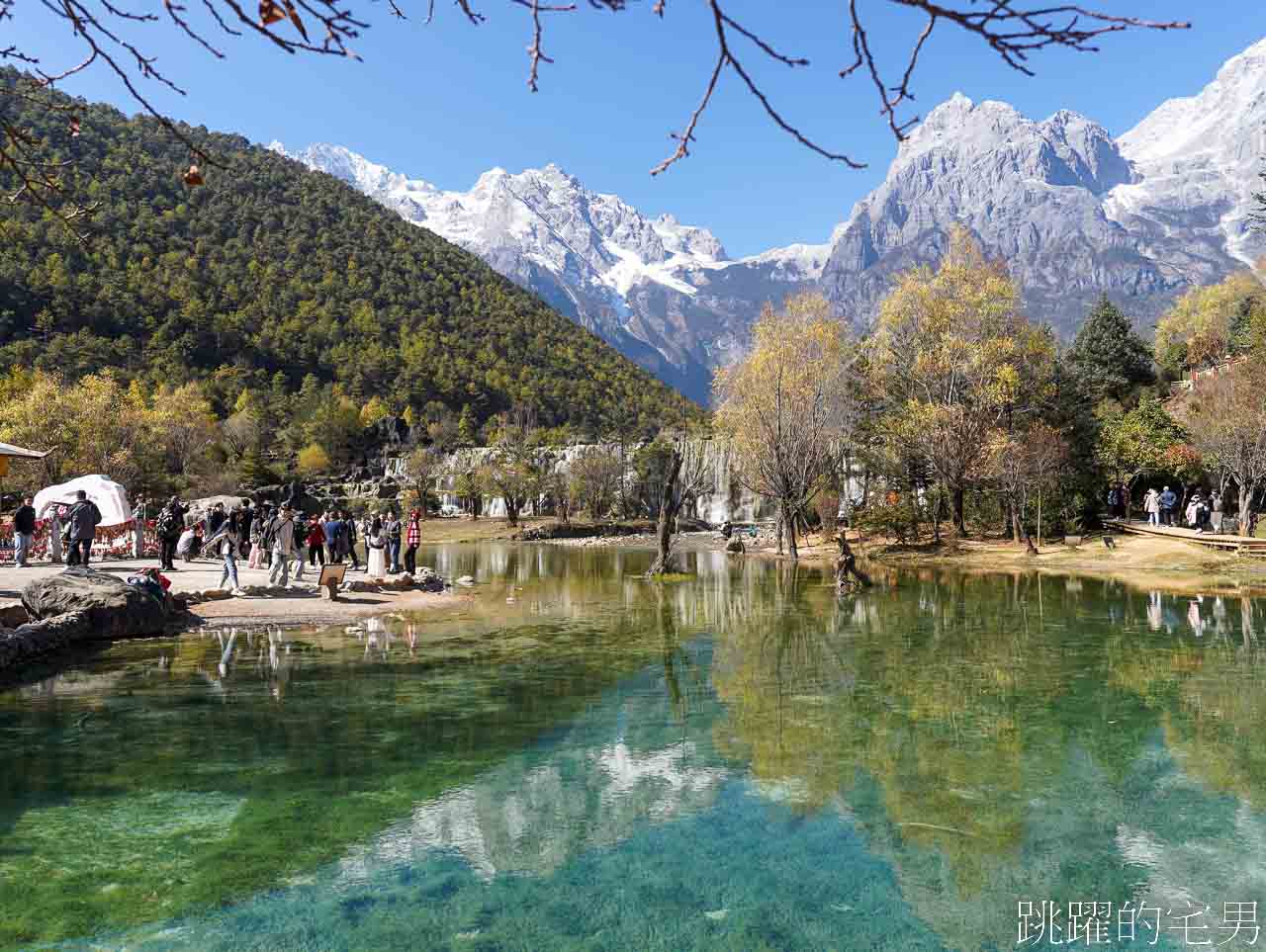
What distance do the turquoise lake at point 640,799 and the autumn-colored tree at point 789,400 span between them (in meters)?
19.0

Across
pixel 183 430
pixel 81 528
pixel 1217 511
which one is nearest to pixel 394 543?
pixel 81 528

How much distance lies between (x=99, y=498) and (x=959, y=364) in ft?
97.5

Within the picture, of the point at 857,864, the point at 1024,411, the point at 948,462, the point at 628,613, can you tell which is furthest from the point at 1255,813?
the point at 1024,411

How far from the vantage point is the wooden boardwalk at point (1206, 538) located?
973 inches

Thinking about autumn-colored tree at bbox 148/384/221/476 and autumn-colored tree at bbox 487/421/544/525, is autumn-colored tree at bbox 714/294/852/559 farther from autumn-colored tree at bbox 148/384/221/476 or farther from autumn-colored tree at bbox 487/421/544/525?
autumn-colored tree at bbox 148/384/221/476

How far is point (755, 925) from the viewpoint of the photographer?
14.8 ft

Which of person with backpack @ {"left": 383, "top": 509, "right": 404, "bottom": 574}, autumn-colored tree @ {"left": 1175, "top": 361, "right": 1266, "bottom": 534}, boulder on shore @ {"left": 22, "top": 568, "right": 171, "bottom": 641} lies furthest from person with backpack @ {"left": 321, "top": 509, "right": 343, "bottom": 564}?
autumn-colored tree @ {"left": 1175, "top": 361, "right": 1266, "bottom": 534}

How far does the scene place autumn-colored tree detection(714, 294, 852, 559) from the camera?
31609mm

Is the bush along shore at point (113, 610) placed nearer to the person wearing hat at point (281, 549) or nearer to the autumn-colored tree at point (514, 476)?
the person wearing hat at point (281, 549)

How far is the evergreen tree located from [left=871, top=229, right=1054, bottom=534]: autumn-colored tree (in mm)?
9155

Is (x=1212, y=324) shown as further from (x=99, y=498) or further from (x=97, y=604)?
(x=97, y=604)

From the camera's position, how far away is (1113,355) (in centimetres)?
4250

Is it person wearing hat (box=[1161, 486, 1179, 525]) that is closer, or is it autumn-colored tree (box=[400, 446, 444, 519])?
person wearing hat (box=[1161, 486, 1179, 525])

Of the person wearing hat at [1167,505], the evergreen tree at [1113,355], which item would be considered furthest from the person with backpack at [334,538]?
the evergreen tree at [1113,355]
